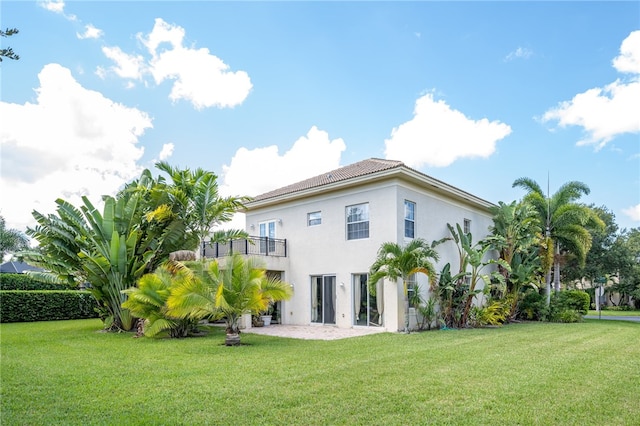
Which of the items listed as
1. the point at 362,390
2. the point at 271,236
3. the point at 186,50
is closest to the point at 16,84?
the point at 186,50

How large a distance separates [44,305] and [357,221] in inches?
643

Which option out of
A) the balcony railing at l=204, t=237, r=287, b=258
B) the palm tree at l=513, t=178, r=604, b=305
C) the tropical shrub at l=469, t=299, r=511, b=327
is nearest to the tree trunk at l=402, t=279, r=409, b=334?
the tropical shrub at l=469, t=299, r=511, b=327

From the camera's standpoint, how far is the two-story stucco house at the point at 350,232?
1666 centimetres

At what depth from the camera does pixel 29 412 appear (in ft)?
19.2

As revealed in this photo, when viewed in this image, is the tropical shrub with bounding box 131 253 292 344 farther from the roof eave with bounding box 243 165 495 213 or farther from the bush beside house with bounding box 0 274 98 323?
the bush beside house with bounding box 0 274 98 323

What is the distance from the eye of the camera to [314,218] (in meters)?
19.3

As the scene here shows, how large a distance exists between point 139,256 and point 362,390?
12.5 meters

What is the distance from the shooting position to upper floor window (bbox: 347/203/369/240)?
17453mm

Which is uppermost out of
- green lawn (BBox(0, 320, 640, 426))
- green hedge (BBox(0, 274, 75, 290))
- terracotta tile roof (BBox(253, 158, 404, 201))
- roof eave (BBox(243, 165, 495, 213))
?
terracotta tile roof (BBox(253, 158, 404, 201))

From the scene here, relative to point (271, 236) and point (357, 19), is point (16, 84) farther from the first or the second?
point (271, 236)

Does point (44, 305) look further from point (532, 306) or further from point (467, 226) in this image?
point (532, 306)

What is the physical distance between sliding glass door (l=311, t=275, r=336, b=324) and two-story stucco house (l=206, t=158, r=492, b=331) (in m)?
0.04

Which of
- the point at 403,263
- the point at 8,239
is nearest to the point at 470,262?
the point at 403,263

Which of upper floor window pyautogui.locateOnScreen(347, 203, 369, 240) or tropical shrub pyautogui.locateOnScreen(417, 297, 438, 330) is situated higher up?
upper floor window pyautogui.locateOnScreen(347, 203, 369, 240)
